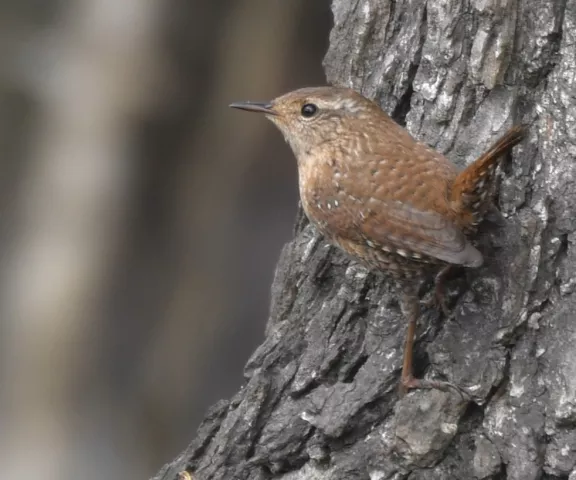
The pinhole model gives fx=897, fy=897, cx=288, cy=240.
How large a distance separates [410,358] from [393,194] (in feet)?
1.38

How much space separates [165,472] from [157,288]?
190cm

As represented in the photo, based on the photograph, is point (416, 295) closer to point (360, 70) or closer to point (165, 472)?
point (360, 70)

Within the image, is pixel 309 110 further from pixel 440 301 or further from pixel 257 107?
pixel 440 301

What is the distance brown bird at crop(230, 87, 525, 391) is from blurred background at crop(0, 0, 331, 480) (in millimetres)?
1582

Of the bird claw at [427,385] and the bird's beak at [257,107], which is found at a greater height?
the bird's beak at [257,107]

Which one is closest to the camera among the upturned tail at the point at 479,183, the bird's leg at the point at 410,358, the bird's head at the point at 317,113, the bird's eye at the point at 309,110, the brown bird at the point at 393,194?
the upturned tail at the point at 479,183

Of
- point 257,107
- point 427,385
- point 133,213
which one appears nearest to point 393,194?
point 427,385

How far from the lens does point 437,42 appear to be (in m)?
2.45

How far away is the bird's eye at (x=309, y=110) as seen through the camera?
8.44 ft

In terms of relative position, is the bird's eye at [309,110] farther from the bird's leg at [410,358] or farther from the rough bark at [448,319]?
the bird's leg at [410,358]

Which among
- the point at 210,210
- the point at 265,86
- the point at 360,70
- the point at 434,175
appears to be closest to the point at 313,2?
the point at 265,86

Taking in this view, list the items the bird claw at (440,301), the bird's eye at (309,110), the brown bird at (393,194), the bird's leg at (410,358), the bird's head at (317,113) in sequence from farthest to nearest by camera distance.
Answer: the bird's eye at (309,110) < the bird's head at (317,113) < the bird claw at (440,301) < the bird's leg at (410,358) < the brown bird at (393,194)

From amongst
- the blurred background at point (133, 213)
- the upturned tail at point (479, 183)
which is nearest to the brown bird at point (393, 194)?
the upturned tail at point (479, 183)

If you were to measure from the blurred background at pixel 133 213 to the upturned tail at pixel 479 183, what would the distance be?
2.10m
